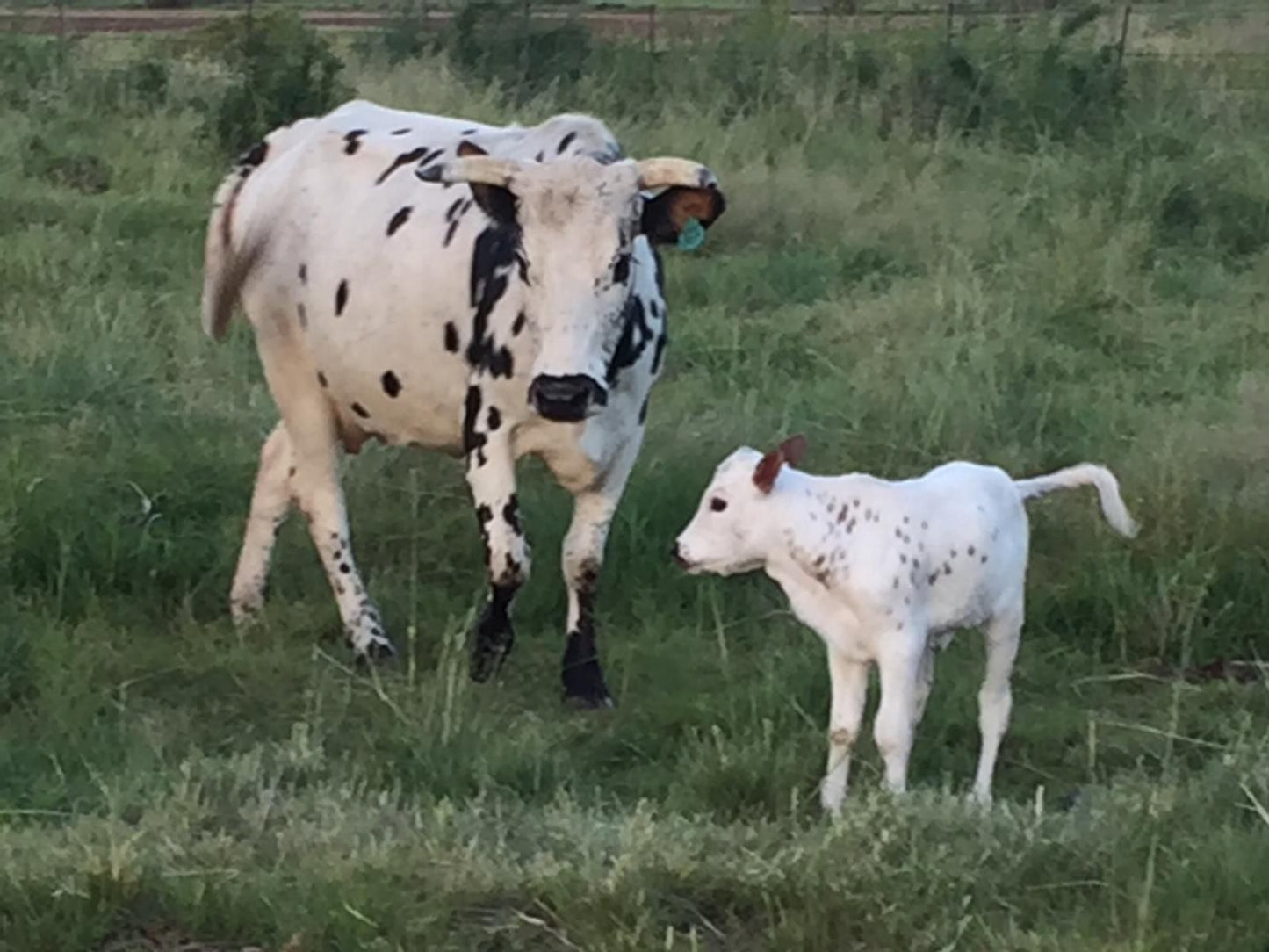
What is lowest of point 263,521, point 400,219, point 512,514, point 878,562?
point 263,521

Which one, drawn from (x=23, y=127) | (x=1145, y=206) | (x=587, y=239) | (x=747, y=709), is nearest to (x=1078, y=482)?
(x=747, y=709)

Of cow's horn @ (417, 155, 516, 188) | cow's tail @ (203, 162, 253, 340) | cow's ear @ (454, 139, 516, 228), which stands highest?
cow's horn @ (417, 155, 516, 188)

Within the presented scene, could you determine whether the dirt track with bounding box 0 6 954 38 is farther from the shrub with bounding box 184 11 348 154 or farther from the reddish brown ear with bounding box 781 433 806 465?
the reddish brown ear with bounding box 781 433 806 465

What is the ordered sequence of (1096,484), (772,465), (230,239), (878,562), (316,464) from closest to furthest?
1. (878,562)
2. (772,465)
3. (1096,484)
4. (316,464)
5. (230,239)

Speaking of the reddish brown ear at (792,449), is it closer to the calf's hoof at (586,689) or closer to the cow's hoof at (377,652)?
the calf's hoof at (586,689)

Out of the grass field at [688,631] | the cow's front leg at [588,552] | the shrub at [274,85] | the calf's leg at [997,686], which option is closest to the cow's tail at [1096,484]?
the calf's leg at [997,686]

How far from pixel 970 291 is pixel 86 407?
4.56 m

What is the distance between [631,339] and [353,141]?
4.95 ft

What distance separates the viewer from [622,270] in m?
6.31

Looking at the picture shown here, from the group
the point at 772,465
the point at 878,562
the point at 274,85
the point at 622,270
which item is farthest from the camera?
the point at 274,85

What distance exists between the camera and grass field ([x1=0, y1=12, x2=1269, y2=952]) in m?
4.30

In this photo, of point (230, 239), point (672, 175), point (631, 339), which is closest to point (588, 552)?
point (631, 339)

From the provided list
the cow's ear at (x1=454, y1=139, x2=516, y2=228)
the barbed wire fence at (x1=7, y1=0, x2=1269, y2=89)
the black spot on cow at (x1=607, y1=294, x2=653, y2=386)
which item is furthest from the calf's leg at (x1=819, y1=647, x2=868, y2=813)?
the barbed wire fence at (x1=7, y1=0, x2=1269, y2=89)

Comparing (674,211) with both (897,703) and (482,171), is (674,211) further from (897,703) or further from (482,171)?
(897,703)
